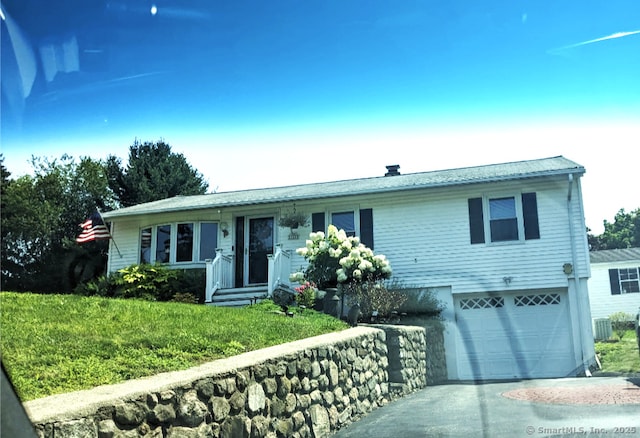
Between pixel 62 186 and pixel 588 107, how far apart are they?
6240 mm

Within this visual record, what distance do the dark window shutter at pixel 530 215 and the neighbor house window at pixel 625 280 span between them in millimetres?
2921

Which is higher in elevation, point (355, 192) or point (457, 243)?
point (355, 192)

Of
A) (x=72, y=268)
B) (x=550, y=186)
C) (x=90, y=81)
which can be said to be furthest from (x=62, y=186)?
(x=550, y=186)

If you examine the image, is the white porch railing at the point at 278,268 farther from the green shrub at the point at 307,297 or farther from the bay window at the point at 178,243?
the green shrub at the point at 307,297

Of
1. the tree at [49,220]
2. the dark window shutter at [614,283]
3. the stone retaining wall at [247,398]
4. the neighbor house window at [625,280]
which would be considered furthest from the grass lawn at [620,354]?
the tree at [49,220]

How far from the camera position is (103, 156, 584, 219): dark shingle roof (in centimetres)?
1429

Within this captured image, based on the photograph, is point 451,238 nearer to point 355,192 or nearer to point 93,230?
point 355,192

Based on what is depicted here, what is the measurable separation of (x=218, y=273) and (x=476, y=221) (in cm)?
702

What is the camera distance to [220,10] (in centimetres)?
527

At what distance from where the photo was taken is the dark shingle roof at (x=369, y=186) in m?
14.3

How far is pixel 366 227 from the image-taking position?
17.3 metres

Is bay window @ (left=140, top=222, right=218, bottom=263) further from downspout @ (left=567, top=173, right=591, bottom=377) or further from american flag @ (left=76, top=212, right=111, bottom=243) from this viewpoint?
downspout @ (left=567, top=173, right=591, bottom=377)

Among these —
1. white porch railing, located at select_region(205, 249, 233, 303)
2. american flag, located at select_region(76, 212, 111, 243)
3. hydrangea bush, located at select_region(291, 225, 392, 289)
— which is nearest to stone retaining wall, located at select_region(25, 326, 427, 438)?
hydrangea bush, located at select_region(291, 225, 392, 289)

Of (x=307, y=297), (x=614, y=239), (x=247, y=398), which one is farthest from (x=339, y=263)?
(x=247, y=398)
